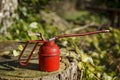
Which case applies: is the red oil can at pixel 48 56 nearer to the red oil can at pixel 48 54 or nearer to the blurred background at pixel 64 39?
the red oil can at pixel 48 54

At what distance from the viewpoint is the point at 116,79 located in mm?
3898

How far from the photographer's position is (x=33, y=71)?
3.07 metres

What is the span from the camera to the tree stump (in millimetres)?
2953

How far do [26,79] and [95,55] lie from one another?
6.99 ft

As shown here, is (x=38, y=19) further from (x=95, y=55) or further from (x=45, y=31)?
(x=95, y=55)

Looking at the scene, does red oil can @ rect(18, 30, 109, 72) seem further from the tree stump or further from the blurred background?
the blurred background

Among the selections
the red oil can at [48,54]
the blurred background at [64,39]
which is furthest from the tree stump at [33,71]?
the blurred background at [64,39]

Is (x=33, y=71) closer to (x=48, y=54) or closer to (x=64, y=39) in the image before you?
(x=48, y=54)

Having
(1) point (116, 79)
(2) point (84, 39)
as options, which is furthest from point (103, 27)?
(1) point (116, 79)

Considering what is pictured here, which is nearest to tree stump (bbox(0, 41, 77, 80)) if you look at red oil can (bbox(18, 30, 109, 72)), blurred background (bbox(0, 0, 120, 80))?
red oil can (bbox(18, 30, 109, 72))

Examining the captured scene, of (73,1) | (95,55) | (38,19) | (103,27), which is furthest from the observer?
(73,1)

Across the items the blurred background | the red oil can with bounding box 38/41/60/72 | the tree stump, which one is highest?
the red oil can with bounding box 38/41/60/72

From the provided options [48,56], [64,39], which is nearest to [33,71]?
[48,56]

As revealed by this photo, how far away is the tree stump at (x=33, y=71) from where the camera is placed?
295cm
